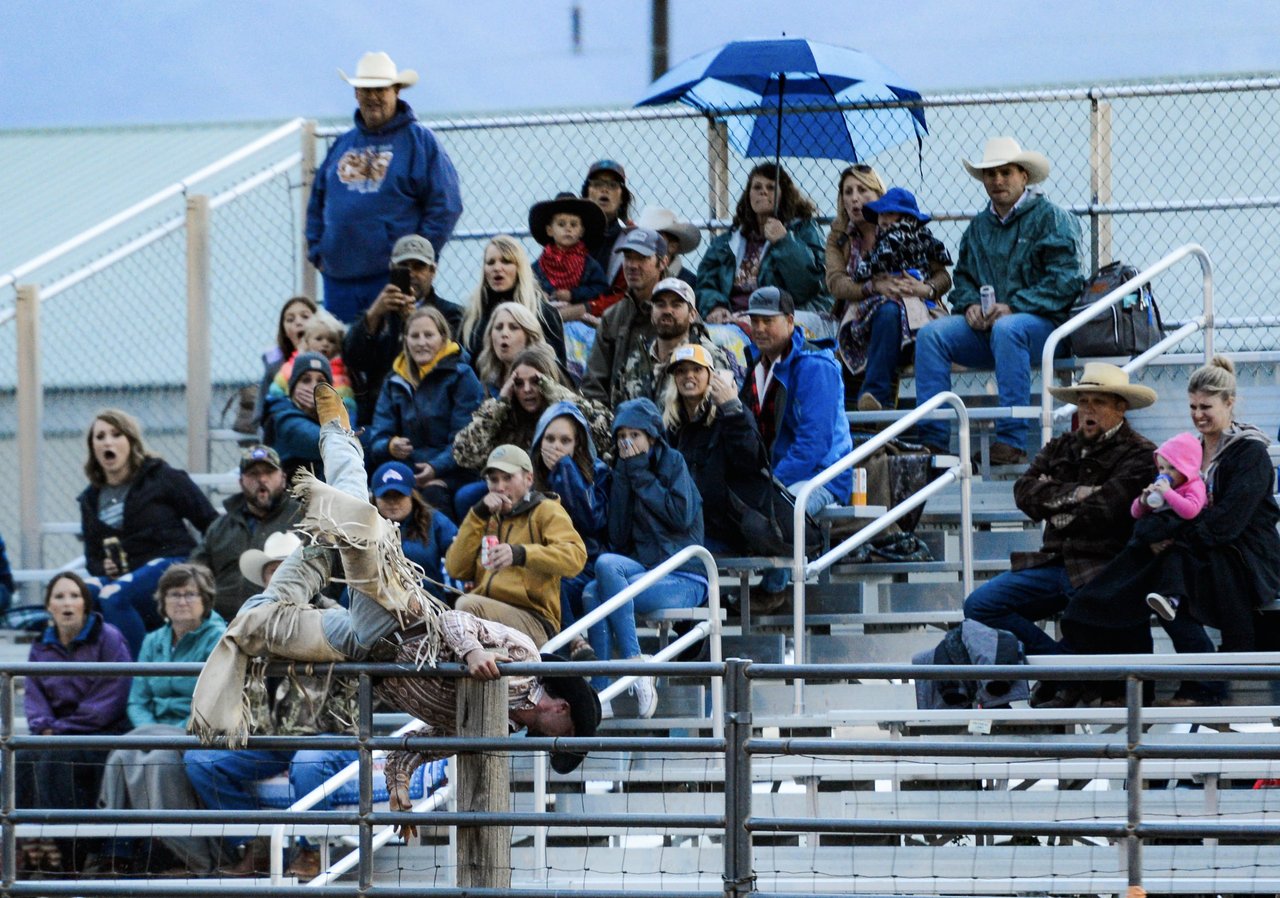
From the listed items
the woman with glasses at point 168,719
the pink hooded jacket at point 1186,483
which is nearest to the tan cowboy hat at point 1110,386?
the pink hooded jacket at point 1186,483

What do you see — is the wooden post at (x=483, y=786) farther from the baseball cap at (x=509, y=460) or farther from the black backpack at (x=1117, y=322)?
the black backpack at (x=1117, y=322)

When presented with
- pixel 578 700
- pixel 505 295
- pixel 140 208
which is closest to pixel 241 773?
pixel 578 700

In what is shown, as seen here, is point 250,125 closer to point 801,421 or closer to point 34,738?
point 801,421

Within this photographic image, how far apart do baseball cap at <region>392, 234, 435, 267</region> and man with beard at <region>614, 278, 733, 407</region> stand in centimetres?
131

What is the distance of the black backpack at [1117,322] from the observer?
11.2m

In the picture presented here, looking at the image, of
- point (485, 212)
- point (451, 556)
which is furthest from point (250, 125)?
point (451, 556)

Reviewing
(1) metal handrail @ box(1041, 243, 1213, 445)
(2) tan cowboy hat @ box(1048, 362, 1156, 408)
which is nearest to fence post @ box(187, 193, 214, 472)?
(1) metal handrail @ box(1041, 243, 1213, 445)

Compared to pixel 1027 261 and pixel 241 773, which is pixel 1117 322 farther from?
pixel 241 773

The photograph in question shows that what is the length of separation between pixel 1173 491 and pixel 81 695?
4.79 meters

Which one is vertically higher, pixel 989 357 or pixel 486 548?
pixel 989 357

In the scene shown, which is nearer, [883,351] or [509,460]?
[509,460]

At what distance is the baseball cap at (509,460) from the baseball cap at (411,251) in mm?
2492

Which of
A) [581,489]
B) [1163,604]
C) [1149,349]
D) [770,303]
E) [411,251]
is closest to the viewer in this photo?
[1163,604]

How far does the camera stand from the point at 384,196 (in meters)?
12.3
